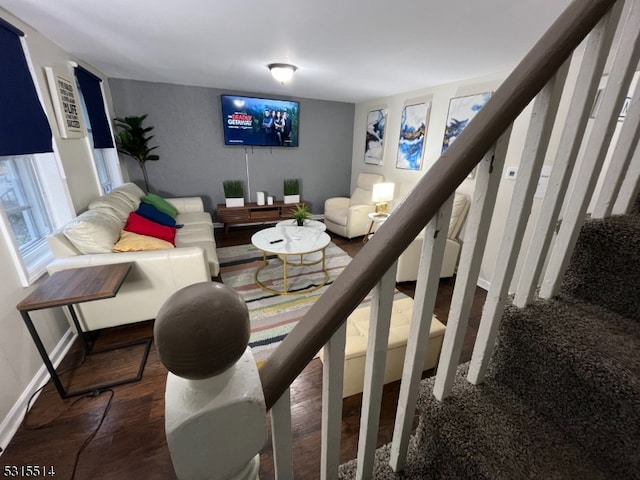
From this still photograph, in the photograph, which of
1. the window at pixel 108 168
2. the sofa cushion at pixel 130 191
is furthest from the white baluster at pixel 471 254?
the window at pixel 108 168

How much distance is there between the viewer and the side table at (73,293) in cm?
136

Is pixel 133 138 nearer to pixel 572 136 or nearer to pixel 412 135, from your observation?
pixel 412 135

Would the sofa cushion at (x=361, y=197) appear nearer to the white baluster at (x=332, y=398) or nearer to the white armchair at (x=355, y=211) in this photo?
the white armchair at (x=355, y=211)

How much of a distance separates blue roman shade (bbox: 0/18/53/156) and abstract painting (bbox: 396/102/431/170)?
369 centimetres

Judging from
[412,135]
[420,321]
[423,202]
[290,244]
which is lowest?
[290,244]

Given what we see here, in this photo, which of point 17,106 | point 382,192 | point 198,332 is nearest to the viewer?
point 198,332

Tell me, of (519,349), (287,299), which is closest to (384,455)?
(519,349)

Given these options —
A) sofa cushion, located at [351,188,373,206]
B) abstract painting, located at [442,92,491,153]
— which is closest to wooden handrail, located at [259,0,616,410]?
abstract painting, located at [442,92,491,153]

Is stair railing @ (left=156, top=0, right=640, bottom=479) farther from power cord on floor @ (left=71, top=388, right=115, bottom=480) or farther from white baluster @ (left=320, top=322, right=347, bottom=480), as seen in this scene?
power cord on floor @ (left=71, top=388, right=115, bottom=480)

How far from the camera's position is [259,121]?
4.25 m

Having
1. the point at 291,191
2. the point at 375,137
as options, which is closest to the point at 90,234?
the point at 291,191

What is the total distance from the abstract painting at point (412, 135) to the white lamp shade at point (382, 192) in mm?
441

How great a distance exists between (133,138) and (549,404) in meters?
4.55

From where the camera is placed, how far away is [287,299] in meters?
2.55
